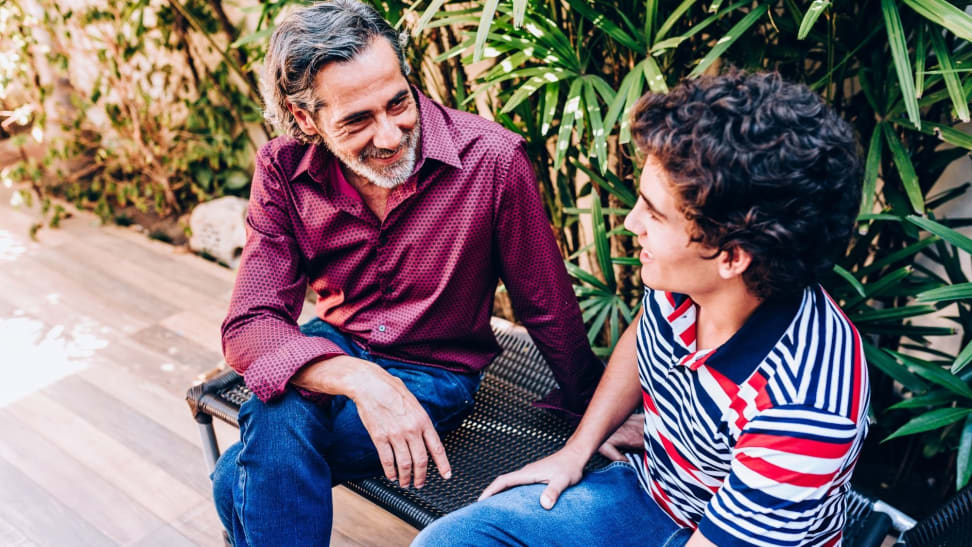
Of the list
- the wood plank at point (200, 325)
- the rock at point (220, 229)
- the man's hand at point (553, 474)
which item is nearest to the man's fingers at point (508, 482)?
the man's hand at point (553, 474)

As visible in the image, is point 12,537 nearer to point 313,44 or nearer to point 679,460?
point 313,44

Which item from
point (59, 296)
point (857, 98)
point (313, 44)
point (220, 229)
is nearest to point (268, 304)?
point (313, 44)

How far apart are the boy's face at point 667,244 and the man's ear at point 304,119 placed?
2.54 ft

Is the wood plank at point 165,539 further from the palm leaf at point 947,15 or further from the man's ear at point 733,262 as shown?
the palm leaf at point 947,15

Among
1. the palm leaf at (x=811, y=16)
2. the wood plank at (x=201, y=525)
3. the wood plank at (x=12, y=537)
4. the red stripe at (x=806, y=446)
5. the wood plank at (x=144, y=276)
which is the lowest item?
the wood plank at (x=12, y=537)

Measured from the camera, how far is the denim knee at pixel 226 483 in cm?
153

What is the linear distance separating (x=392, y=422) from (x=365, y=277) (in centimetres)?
40

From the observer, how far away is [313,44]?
146 centimetres

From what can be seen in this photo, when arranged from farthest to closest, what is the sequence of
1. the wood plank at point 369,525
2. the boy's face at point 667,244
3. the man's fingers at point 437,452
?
the wood plank at point 369,525, the man's fingers at point 437,452, the boy's face at point 667,244

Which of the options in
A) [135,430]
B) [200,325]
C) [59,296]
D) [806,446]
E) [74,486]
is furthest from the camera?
[59,296]

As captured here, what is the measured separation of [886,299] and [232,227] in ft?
8.68

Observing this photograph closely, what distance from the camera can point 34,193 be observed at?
13.4 feet

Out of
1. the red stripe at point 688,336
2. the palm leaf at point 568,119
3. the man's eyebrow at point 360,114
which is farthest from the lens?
the palm leaf at point 568,119

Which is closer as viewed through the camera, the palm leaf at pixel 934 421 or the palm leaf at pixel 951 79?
the palm leaf at pixel 951 79
